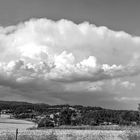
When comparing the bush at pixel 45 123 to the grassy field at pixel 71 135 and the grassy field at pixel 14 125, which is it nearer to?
the grassy field at pixel 14 125

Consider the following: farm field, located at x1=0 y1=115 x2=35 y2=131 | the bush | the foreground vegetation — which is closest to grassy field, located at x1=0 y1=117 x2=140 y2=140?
the foreground vegetation

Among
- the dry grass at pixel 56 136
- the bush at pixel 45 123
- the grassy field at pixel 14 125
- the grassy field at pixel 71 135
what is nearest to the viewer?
the dry grass at pixel 56 136

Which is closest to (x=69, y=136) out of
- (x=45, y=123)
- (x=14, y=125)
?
(x=45, y=123)

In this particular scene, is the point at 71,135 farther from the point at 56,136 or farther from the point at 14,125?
the point at 14,125

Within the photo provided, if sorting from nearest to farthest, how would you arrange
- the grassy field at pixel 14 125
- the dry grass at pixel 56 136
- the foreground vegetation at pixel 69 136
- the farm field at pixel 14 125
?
the dry grass at pixel 56 136, the foreground vegetation at pixel 69 136, the farm field at pixel 14 125, the grassy field at pixel 14 125

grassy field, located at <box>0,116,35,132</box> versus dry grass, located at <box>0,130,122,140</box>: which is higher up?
dry grass, located at <box>0,130,122,140</box>

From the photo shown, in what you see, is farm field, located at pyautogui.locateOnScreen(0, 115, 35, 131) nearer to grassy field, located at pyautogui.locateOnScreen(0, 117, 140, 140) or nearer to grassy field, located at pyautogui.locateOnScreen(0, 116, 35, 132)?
grassy field, located at pyautogui.locateOnScreen(0, 116, 35, 132)

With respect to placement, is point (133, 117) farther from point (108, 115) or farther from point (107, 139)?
point (107, 139)

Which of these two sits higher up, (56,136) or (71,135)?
(56,136)

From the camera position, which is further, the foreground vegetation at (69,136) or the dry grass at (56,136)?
the foreground vegetation at (69,136)

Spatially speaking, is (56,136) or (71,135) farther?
(71,135)

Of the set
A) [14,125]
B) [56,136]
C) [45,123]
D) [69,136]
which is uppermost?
[56,136]

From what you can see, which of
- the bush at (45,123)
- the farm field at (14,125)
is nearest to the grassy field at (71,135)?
the farm field at (14,125)

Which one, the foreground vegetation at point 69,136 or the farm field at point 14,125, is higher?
the foreground vegetation at point 69,136
